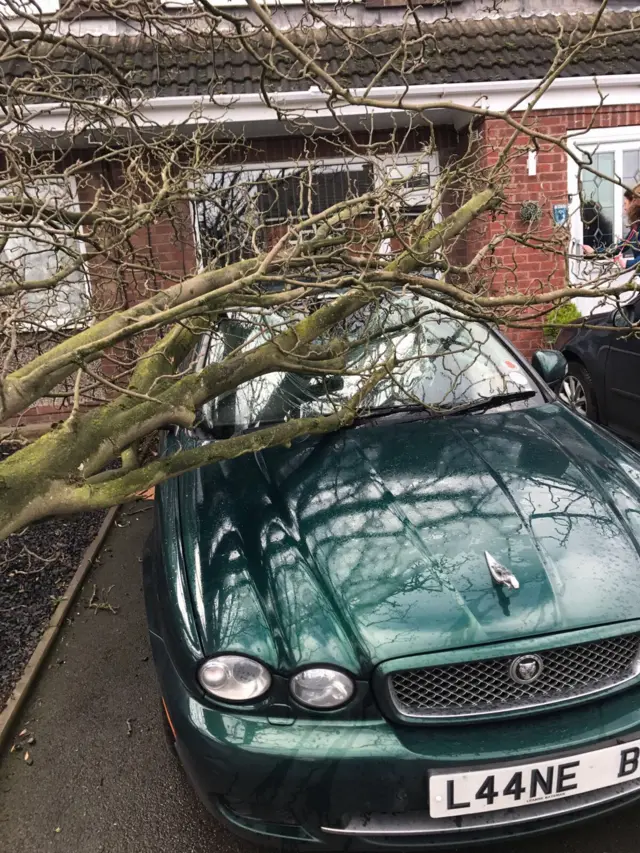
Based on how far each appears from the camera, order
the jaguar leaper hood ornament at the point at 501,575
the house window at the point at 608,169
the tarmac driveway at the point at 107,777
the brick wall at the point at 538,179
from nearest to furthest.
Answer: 1. the jaguar leaper hood ornament at the point at 501,575
2. the tarmac driveway at the point at 107,777
3. the brick wall at the point at 538,179
4. the house window at the point at 608,169

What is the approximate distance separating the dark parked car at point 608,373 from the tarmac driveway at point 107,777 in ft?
10.2

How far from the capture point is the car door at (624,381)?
465 cm

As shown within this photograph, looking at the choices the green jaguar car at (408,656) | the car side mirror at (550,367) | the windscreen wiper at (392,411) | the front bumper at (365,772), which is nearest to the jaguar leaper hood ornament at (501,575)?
the green jaguar car at (408,656)

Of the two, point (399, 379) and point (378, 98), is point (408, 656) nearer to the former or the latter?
point (399, 379)

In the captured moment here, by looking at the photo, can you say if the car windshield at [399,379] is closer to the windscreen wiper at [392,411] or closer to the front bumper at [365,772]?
the windscreen wiper at [392,411]

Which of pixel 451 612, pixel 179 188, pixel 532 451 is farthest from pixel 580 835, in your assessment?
pixel 179 188

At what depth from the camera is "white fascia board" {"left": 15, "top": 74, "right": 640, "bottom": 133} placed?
235 inches

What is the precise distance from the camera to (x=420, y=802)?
1660 mm

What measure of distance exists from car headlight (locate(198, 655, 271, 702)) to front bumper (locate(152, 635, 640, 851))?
0.18 ft

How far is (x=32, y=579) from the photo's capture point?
3.93 metres

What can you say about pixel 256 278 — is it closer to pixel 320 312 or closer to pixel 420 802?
pixel 320 312

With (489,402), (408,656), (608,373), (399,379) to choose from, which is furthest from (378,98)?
(408,656)

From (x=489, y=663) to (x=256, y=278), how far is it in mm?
1473

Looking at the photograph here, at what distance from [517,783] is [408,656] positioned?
406 mm
